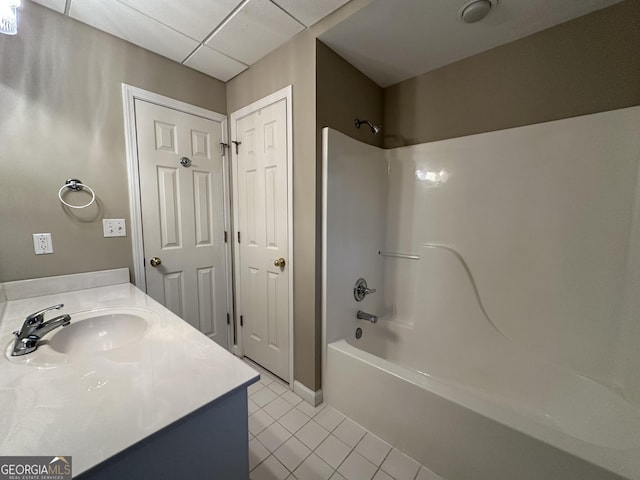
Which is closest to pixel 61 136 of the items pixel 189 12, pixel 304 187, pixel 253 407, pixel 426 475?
pixel 189 12

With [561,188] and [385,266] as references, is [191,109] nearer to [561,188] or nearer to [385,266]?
[385,266]

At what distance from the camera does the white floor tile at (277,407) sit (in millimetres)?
1525

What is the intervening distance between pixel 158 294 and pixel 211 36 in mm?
1717

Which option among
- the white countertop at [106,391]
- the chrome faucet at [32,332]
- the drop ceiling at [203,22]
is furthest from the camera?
the drop ceiling at [203,22]

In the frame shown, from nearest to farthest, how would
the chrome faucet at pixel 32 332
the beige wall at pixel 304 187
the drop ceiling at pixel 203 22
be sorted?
the chrome faucet at pixel 32 332
the drop ceiling at pixel 203 22
the beige wall at pixel 304 187

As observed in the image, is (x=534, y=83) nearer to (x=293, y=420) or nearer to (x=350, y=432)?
(x=350, y=432)

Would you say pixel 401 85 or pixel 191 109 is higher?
pixel 401 85

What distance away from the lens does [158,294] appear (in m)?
1.74

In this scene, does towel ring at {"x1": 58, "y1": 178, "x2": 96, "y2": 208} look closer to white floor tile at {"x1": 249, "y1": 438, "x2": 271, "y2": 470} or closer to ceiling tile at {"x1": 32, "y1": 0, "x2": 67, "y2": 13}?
ceiling tile at {"x1": 32, "y1": 0, "x2": 67, "y2": 13}

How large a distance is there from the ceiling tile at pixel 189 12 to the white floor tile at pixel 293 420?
2321 mm

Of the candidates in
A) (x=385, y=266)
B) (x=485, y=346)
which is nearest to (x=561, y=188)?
(x=485, y=346)

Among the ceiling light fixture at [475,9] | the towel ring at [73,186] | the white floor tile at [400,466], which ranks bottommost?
the white floor tile at [400,466]

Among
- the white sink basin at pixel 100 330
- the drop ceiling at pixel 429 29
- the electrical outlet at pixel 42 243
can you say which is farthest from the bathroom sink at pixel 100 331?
the drop ceiling at pixel 429 29

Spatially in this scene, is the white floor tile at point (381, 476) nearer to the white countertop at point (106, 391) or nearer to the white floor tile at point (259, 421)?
the white floor tile at point (259, 421)
